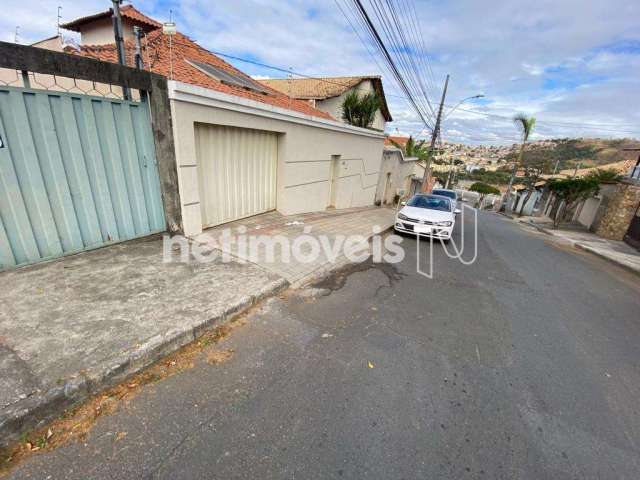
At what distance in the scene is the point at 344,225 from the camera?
8.06 metres

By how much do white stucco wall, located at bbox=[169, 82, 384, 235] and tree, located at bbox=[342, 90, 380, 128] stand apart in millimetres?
802

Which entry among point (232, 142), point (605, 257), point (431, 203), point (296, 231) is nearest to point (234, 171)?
point (232, 142)

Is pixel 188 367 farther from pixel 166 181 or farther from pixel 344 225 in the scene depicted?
pixel 344 225

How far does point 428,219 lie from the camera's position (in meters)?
7.48

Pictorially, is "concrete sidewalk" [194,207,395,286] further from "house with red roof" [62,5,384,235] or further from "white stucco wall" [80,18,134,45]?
"white stucco wall" [80,18,134,45]

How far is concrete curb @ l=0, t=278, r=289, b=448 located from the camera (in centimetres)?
174

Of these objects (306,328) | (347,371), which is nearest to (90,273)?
(306,328)

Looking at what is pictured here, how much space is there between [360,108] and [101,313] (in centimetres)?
1159

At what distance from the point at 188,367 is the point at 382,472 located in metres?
1.79

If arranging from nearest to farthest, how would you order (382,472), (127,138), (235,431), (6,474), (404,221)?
(6,474)
(382,472)
(235,431)
(127,138)
(404,221)

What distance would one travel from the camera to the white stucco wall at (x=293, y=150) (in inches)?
178

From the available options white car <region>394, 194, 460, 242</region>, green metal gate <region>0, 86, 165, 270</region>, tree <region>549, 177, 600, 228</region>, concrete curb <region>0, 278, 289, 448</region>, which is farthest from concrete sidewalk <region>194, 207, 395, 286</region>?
tree <region>549, 177, 600, 228</region>

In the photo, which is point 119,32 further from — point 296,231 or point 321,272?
point 321,272

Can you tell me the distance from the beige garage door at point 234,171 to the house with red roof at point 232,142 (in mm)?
19
